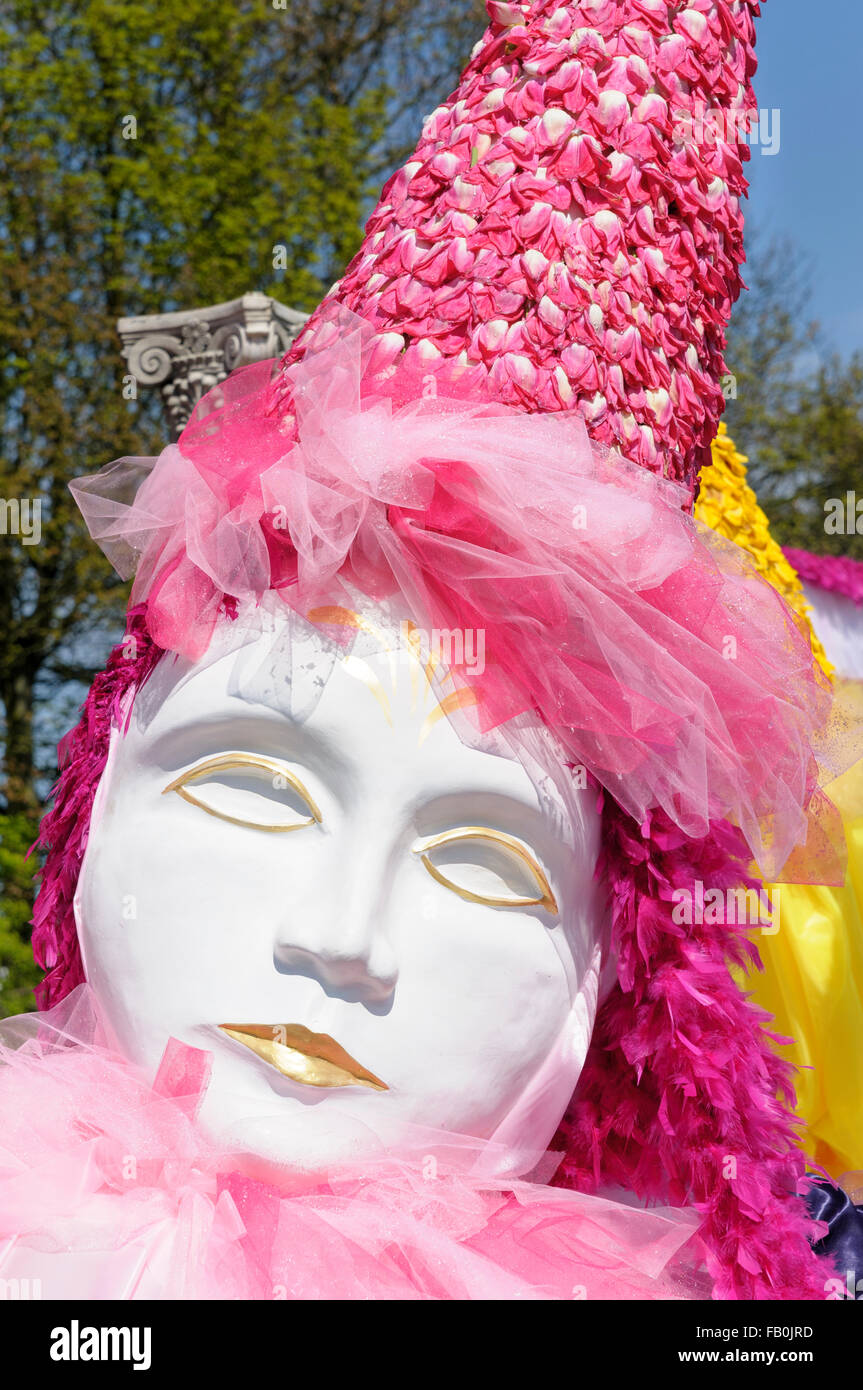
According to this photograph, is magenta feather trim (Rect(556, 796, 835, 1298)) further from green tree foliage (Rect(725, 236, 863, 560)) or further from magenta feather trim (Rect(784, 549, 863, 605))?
green tree foliage (Rect(725, 236, 863, 560))

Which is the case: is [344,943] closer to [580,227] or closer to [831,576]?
[580,227]

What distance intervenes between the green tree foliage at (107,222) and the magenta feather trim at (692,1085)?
5.72m

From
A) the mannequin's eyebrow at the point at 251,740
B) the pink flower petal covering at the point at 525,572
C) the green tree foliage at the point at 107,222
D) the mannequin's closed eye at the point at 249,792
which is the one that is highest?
the green tree foliage at the point at 107,222

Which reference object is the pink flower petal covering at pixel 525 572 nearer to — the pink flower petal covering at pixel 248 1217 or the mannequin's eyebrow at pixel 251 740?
the mannequin's eyebrow at pixel 251 740

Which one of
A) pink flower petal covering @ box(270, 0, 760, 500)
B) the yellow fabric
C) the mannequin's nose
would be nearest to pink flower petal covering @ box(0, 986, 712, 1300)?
the mannequin's nose

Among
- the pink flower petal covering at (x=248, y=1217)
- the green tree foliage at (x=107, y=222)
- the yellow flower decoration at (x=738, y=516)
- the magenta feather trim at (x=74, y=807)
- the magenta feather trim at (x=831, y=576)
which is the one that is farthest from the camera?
the green tree foliage at (x=107, y=222)

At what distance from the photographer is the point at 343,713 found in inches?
53.6

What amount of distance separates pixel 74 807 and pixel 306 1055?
460 millimetres

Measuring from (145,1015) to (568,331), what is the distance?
34.7 inches

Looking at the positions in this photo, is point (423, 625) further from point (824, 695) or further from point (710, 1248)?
point (710, 1248)

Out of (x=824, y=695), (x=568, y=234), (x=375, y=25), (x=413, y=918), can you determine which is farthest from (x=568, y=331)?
(x=375, y=25)

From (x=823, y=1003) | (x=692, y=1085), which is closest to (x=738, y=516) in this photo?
(x=823, y=1003)

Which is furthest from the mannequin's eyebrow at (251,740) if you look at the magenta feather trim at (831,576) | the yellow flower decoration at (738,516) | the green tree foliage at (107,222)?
the green tree foliage at (107,222)

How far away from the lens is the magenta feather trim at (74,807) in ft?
5.07
